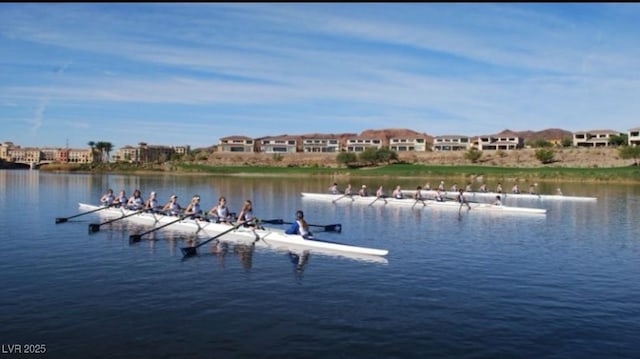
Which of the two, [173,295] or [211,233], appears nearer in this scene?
[173,295]

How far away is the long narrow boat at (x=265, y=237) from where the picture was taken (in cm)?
1956

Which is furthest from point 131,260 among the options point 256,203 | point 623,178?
point 623,178

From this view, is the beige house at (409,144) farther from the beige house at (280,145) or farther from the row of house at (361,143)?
the beige house at (280,145)

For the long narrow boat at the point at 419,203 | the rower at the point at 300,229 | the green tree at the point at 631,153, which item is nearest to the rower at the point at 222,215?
the rower at the point at 300,229

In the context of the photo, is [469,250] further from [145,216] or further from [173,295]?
[145,216]

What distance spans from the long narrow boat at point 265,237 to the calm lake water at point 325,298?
0.90 m

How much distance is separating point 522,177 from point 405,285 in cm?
7921

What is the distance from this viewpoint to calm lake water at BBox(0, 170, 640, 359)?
10.6 meters

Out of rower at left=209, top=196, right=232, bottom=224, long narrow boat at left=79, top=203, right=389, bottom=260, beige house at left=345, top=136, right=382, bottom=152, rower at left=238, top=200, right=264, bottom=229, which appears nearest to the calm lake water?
long narrow boat at left=79, top=203, right=389, bottom=260

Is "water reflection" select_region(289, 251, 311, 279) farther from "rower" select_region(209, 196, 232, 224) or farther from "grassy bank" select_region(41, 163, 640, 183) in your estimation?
"grassy bank" select_region(41, 163, 640, 183)

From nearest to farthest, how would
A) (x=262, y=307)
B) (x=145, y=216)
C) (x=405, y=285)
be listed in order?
(x=262, y=307) → (x=405, y=285) → (x=145, y=216)

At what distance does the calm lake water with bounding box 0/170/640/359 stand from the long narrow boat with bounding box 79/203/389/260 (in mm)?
900

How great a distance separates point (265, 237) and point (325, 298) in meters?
8.60

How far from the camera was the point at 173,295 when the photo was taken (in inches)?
547
